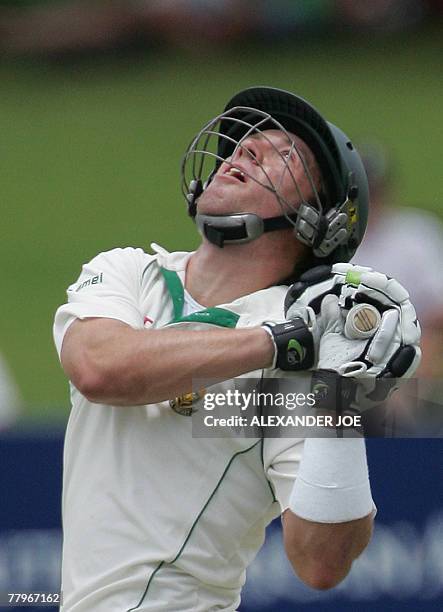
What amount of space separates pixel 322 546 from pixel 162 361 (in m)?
0.51

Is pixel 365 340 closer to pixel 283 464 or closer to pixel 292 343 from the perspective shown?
pixel 292 343

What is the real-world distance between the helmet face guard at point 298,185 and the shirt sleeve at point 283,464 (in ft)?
1.74

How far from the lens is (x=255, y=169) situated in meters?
3.19

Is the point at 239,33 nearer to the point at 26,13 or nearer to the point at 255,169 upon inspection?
the point at 26,13

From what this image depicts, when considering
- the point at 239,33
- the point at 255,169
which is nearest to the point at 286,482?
the point at 255,169

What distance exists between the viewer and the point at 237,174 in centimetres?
320

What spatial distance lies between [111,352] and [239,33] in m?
9.42

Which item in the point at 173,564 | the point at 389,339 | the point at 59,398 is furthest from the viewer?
the point at 59,398

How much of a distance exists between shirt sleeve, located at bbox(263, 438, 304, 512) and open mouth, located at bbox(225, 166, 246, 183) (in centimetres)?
67

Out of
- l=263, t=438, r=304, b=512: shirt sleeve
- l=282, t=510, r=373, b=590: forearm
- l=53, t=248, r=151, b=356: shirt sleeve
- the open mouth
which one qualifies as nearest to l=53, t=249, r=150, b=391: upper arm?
l=53, t=248, r=151, b=356: shirt sleeve

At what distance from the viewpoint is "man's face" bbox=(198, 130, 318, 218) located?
3.13m

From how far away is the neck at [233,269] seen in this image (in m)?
3.14

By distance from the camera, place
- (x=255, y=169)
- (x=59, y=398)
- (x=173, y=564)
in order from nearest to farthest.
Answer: (x=173, y=564) < (x=255, y=169) < (x=59, y=398)

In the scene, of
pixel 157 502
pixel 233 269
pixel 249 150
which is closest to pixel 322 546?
pixel 157 502
